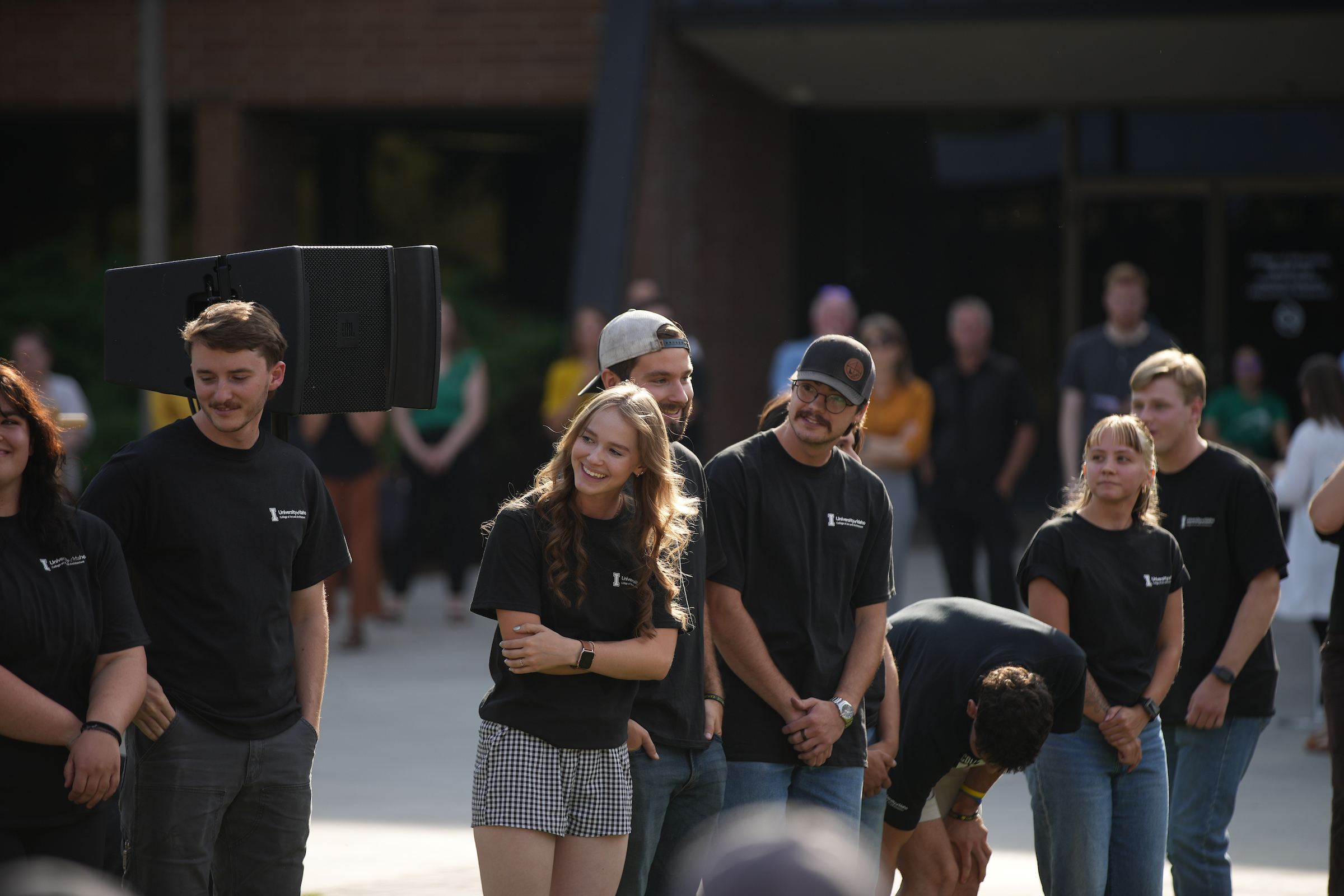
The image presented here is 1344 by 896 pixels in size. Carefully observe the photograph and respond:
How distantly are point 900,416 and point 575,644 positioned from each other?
5853mm

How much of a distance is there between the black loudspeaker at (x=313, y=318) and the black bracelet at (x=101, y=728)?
98 centimetres

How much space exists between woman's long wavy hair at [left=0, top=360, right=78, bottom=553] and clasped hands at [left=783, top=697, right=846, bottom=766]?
5.97 ft

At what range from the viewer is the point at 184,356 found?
4.16 meters

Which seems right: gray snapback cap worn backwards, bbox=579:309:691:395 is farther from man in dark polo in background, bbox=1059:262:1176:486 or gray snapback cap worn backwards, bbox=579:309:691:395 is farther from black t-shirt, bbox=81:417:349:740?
man in dark polo in background, bbox=1059:262:1176:486

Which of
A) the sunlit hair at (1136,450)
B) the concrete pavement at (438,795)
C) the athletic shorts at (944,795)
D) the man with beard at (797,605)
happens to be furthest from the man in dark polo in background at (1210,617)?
the man with beard at (797,605)

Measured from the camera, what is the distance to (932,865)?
4.45 metres

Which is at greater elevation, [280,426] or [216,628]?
[280,426]

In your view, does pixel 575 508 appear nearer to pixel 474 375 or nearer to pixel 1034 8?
pixel 474 375

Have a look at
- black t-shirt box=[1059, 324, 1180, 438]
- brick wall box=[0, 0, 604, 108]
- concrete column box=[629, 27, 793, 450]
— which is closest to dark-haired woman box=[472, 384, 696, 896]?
black t-shirt box=[1059, 324, 1180, 438]

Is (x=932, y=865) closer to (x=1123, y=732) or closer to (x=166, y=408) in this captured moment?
(x=1123, y=732)

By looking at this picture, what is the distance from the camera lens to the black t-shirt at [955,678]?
402cm

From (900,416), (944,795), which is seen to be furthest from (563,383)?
(944,795)

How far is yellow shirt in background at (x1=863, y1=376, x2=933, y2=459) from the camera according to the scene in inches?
354

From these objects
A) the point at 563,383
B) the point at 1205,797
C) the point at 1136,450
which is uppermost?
the point at 563,383
